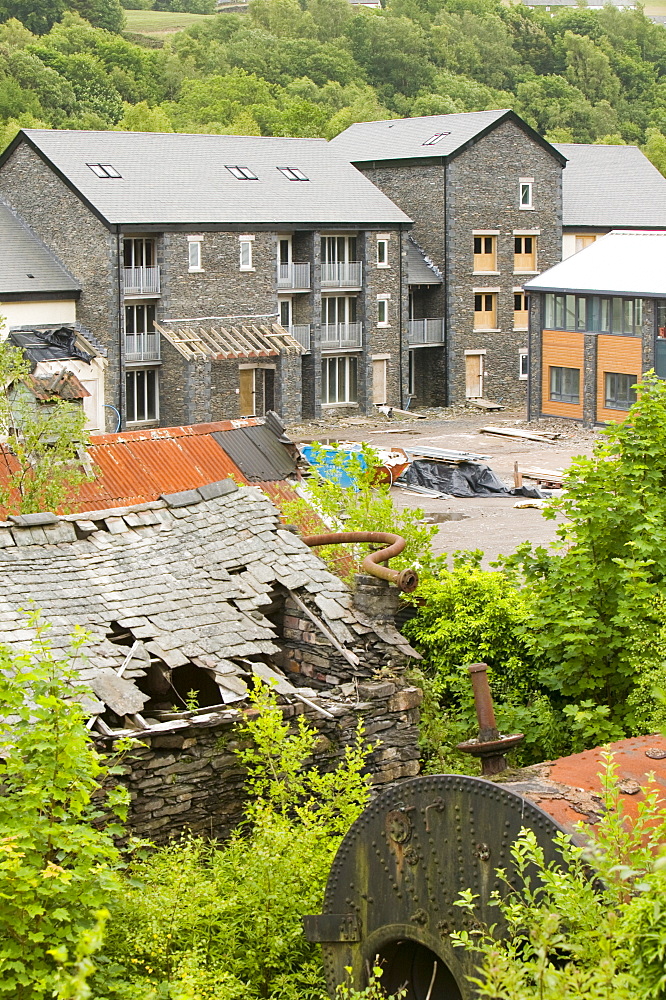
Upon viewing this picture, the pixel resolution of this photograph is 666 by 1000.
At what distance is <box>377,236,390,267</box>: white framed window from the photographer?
52.5 metres

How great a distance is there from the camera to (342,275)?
51.8 m

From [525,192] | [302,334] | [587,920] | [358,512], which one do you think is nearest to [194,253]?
[302,334]

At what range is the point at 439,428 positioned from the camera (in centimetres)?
4941

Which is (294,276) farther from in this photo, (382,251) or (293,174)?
(293,174)

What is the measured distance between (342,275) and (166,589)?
1484 inches

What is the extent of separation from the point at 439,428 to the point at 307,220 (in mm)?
8588

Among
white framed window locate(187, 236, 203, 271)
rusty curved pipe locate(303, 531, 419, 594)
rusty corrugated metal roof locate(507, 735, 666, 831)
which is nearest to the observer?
rusty corrugated metal roof locate(507, 735, 666, 831)

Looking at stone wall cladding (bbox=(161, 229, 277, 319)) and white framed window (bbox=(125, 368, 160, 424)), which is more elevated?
stone wall cladding (bbox=(161, 229, 277, 319))

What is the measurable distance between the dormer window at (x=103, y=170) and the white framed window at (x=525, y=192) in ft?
56.5

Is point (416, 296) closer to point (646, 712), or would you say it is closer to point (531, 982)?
point (646, 712)

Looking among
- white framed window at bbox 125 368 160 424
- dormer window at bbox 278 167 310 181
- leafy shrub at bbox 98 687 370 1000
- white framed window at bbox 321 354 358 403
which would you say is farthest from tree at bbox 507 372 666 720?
dormer window at bbox 278 167 310 181

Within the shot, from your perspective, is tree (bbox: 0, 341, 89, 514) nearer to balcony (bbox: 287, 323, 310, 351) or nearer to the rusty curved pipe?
the rusty curved pipe

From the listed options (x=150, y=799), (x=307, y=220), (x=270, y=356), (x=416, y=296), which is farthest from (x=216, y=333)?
(x=150, y=799)

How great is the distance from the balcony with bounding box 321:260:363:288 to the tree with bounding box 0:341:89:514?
29.2 meters
